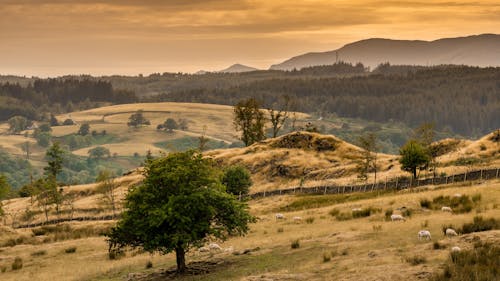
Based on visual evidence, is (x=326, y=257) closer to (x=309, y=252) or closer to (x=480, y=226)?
(x=309, y=252)

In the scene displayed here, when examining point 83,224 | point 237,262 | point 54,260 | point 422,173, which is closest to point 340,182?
A: point 422,173

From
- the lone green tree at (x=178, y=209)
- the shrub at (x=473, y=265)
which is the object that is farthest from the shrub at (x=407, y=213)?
the shrub at (x=473, y=265)

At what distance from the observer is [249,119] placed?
155 m

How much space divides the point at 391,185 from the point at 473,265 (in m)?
56.9

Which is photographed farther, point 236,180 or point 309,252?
point 236,180

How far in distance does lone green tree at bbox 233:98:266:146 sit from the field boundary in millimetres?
53717

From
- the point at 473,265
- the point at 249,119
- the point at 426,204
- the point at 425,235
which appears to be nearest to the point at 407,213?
the point at 426,204

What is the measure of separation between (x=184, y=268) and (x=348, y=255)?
10.7 metres

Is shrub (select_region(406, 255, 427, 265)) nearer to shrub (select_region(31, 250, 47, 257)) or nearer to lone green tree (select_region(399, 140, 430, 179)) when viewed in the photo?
shrub (select_region(31, 250, 47, 257))

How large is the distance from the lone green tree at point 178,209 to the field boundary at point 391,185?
4225cm

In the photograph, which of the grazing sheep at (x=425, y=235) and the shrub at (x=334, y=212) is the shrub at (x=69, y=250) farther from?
the grazing sheep at (x=425, y=235)

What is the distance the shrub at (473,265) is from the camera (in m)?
28.9

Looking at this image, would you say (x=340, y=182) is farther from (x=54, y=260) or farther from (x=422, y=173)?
(x=54, y=260)

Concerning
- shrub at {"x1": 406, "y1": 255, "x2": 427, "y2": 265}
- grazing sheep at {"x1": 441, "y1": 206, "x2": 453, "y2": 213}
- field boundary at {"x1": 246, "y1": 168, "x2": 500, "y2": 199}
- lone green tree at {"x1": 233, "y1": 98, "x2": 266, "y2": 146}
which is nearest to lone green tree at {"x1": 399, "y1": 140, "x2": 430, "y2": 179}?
field boundary at {"x1": 246, "y1": 168, "x2": 500, "y2": 199}
